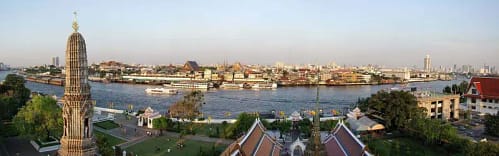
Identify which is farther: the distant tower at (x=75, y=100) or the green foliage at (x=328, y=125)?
the green foliage at (x=328, y=125)

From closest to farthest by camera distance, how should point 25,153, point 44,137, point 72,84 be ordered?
point 72,84
point 25,153
point 44,137

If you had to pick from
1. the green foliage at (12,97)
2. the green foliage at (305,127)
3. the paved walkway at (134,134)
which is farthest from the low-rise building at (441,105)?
the green foliage at (12,97)

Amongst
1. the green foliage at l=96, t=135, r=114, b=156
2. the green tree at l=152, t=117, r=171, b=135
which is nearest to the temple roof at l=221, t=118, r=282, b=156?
the green foliage at l=96, t=135, r=114, b=156

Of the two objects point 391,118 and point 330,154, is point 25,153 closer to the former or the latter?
point 330,154

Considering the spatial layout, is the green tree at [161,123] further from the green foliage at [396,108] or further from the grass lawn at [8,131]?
the green foliage at [396,108]

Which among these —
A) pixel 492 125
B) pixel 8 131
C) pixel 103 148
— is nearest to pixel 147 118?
pixel 8 131

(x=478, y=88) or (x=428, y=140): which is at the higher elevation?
(x=478, y=88)

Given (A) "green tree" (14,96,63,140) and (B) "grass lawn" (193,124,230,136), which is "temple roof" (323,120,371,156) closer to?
(B) "grass lawn" (193,124,230,136)

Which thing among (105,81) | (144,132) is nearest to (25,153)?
(144,132)
